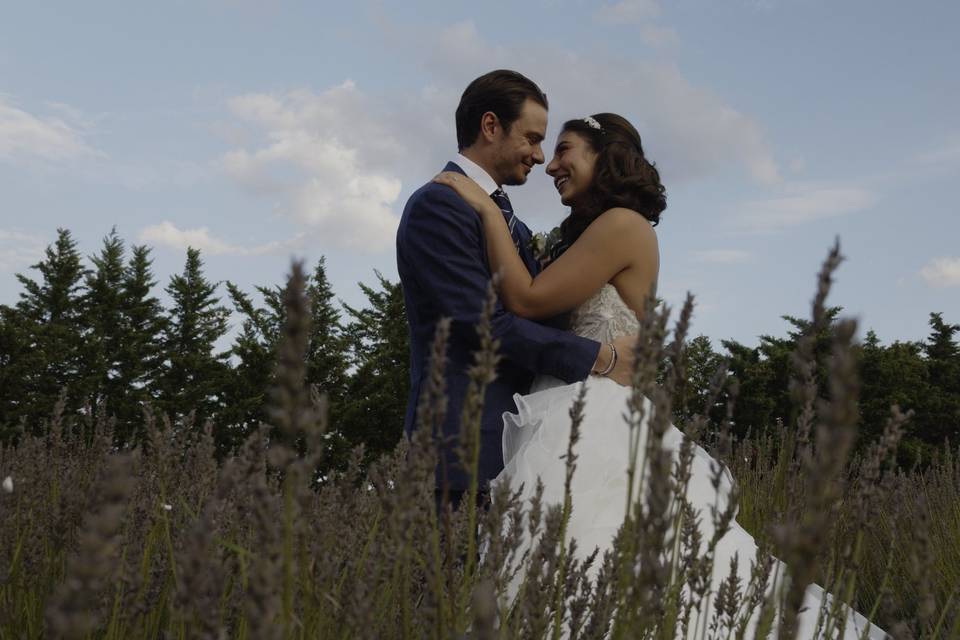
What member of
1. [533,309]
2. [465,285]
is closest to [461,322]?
[465,285]

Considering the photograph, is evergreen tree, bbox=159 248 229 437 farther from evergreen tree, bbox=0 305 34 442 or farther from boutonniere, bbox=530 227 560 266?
boutonniere, bbox=530 227 560 266

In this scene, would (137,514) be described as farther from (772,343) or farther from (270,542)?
(772,343)

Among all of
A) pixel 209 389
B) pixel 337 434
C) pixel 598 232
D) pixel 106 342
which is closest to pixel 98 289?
pixel 106 342

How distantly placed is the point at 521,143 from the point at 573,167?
0.49 metres

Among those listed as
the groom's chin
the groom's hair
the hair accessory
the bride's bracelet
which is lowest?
the bride's bracelet

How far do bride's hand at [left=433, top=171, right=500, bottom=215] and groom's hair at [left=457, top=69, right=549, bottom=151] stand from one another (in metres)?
0.48

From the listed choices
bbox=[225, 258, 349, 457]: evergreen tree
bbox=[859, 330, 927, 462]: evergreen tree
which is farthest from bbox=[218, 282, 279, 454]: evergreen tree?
bbox=[859, 330, 927, 462]: evergreen tree

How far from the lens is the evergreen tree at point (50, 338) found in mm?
23850

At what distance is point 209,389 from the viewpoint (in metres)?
25.9

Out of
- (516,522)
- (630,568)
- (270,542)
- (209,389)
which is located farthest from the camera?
(209,389)

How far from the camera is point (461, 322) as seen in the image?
318 centimetres

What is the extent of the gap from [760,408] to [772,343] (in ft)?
14.1

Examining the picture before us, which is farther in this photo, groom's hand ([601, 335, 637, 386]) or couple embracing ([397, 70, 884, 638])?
groom's hand ([601, 335, 637, 386])

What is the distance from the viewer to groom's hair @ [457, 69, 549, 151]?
3963 mm
